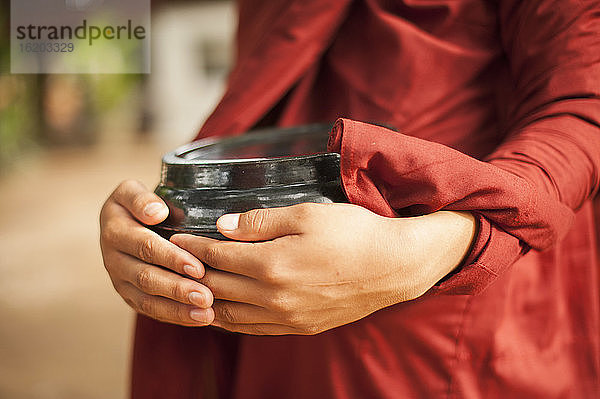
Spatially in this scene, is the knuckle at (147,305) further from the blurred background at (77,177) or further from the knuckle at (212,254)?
the blurred background at (77,177)

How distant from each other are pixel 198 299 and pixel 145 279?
5 centimetres

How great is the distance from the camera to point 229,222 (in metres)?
0.40

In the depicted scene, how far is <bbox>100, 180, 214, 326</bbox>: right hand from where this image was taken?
0.41 metres

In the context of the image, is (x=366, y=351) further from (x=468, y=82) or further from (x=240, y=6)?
(x=240, y=6)

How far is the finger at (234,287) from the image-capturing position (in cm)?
39

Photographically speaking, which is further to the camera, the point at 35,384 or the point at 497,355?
the point at 35,384

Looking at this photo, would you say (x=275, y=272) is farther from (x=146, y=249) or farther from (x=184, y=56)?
(x=184, y=56)

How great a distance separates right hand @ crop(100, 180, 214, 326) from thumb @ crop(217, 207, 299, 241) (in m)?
0.04

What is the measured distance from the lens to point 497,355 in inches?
20.9

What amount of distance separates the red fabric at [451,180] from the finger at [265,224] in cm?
5

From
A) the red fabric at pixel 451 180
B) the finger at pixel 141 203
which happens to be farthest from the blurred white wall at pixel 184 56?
the finger at pixel 141 203

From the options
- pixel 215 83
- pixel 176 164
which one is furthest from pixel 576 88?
pixel 215 83

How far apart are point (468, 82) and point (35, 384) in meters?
1.54

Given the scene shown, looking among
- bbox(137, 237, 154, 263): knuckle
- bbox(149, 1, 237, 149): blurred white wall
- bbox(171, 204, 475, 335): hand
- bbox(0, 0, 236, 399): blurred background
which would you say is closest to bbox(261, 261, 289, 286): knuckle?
bbox(171, 204, 475, 335): hand
